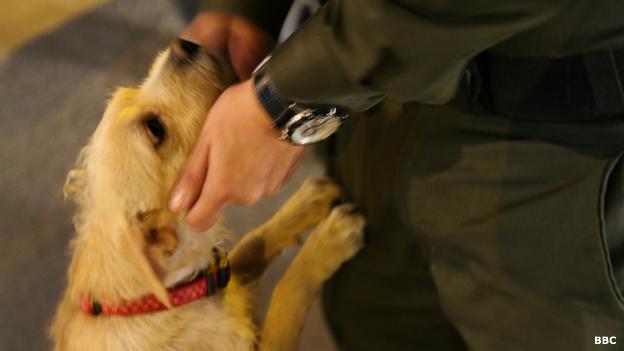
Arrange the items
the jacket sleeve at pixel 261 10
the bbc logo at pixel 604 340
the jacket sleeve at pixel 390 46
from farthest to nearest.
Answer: the jacket sleeve at pixel 261 10 → the bbc logo at pixel 604 340 → the jacket sleeve at pixel 390 46

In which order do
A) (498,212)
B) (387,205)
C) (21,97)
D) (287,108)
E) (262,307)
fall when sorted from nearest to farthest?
(287,108)
(498,212)
(387,205)
(262,307)
(21,97)

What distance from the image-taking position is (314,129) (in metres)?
0.91

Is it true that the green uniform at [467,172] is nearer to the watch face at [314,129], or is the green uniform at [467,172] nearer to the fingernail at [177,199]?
the watch face at [314,129]

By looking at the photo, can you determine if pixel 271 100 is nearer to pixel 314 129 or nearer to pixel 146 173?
pixel 314 129

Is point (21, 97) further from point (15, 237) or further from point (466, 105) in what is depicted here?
point (466, 105)

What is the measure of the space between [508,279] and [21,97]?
2.33 m

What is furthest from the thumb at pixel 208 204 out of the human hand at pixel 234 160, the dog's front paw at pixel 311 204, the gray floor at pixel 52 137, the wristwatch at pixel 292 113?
the gray floor at pixel 52 137

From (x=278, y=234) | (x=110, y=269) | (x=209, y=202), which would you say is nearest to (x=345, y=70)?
(x=209, y=202)

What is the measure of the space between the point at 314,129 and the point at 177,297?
619 millimetres

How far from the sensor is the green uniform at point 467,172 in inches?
27.4

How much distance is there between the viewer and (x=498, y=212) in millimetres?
978

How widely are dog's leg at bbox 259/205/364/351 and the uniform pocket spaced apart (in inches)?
24.4

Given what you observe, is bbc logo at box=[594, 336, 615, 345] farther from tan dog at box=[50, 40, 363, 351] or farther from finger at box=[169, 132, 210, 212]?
finger at box=[169, 132, 210, 212]

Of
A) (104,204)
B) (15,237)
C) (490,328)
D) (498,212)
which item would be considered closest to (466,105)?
(498,212)
